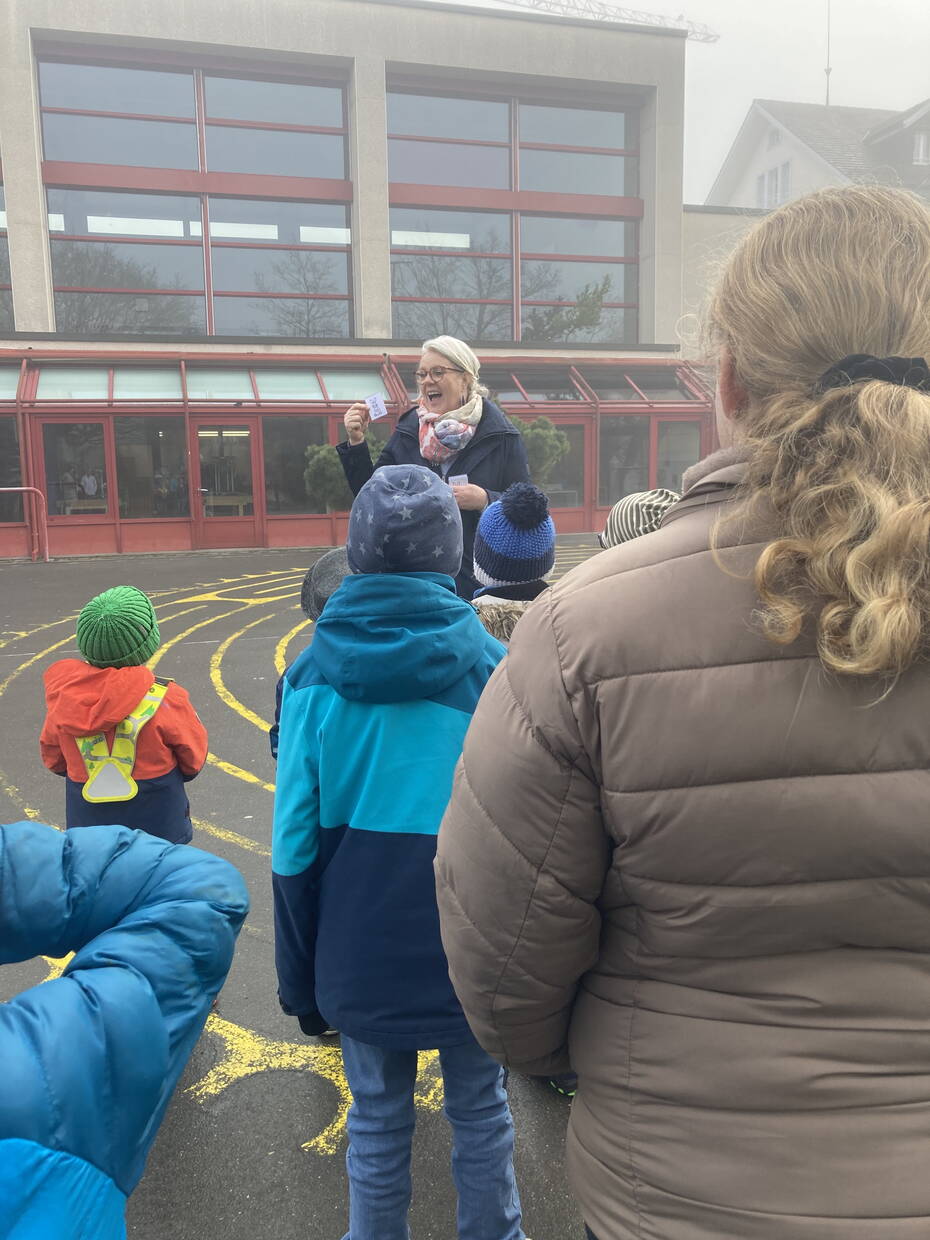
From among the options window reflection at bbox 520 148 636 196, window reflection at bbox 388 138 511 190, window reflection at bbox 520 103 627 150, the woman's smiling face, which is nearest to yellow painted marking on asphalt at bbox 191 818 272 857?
the woman's smiling face

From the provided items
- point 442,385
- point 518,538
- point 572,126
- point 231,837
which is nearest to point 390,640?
point 518,538

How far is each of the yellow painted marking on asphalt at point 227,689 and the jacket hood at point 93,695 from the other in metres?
3.40

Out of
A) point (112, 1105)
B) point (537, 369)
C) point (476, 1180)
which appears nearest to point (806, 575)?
point (112, 1105)

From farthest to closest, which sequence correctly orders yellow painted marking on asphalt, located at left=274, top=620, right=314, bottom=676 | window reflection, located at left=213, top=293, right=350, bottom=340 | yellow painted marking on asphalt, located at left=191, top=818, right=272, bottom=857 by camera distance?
1. window reflection, located at left=213, top=293, right=350, bottom=340
2. yellow painted marking on asphalt, located at left=274, top=620, right=314, bottom=676
3. yellow painted marking on asphalt, located at left=191, top=818, right=272, bottom=857

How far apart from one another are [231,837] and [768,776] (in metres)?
4.04

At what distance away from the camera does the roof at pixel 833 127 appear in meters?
32.5

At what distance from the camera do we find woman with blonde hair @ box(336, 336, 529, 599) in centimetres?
365

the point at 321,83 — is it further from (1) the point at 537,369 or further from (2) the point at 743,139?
(2) the point at 743,139

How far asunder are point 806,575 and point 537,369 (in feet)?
68.8

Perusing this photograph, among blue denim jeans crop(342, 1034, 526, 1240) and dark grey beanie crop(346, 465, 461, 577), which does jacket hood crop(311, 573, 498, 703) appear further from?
blue denim jeans crop(342, 1034, 526, 1240)

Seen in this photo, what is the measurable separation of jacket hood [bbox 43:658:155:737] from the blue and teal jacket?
1.38 metres

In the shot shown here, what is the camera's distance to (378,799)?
191 centimetres

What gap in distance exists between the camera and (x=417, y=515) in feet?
6.37

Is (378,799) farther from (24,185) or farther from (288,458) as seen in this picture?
(24,185)
